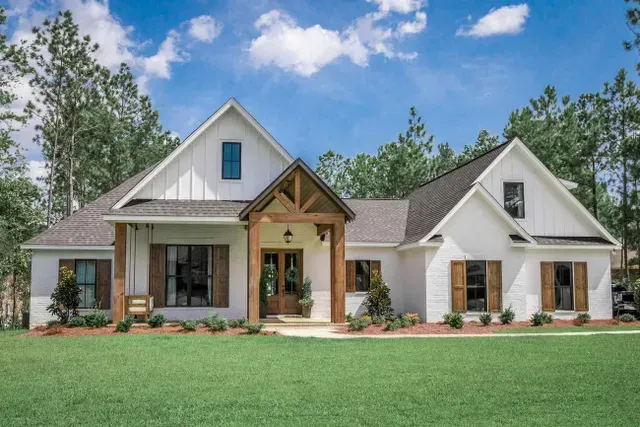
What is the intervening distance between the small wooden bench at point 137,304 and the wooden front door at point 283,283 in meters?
4.56

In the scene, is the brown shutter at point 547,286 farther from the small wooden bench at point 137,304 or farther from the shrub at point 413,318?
the small wooden bench at point 137,304

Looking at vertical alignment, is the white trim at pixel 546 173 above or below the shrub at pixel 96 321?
above

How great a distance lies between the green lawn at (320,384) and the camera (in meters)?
7.15

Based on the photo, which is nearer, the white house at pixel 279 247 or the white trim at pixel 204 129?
the white house at pixel 279 247

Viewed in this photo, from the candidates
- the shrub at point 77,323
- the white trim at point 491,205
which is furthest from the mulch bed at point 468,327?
the shrub at point 77,323

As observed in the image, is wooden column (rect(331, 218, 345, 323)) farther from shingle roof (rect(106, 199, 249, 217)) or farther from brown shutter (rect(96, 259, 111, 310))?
brown shutter (rect(96, 259, 111, 310))

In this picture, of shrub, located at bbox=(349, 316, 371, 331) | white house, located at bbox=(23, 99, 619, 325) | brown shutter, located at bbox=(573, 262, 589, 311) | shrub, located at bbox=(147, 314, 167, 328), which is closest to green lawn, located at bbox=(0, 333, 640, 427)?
shrub, located at bbox=(349, 316, 371, 331)

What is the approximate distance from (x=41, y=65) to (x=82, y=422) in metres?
27.8

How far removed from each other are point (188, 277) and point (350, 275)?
564cm

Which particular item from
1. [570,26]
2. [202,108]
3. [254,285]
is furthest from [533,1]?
[202,108]

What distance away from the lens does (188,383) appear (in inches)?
355

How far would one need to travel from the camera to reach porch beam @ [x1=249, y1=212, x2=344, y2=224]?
709 inches

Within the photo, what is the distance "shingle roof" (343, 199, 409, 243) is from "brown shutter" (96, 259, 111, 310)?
817 cm

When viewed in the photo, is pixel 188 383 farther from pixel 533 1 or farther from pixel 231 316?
pixel 533 1
